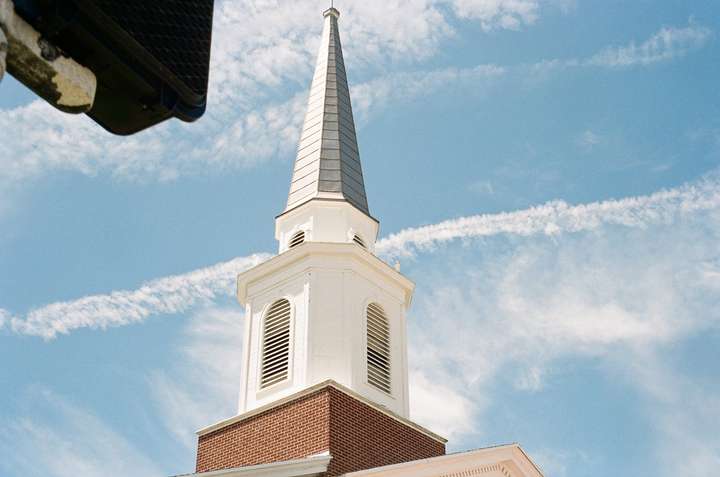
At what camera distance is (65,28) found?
140 inches

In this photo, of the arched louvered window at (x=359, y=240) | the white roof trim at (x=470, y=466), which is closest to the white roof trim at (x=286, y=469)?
the white roof trim at (x=470, y=466)

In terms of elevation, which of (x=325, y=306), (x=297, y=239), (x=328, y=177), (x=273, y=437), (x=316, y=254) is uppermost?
(x=328, y=177)

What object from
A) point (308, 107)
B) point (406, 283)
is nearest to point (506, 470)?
point (406, 283)

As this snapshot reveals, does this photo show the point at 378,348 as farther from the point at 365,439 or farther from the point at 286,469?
the point at 286,469

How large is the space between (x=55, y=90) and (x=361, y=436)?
13.9 m

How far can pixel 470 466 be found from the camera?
56.4 ft

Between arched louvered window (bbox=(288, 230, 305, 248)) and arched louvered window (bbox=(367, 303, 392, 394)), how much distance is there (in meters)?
2.14

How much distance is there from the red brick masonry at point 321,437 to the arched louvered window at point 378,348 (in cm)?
100

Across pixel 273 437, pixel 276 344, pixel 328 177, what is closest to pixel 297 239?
pixel 328 177

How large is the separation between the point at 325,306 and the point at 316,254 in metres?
1.14

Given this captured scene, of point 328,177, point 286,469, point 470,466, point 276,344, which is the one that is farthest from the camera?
point 328,177

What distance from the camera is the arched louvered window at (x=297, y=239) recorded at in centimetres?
2028

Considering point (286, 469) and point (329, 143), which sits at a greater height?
point (329, 143)

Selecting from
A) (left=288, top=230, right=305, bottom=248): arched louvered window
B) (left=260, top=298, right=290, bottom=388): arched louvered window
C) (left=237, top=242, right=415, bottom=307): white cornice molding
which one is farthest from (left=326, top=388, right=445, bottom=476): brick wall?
(left=288, top=230, right=305, bottom=248): arched louvered window
